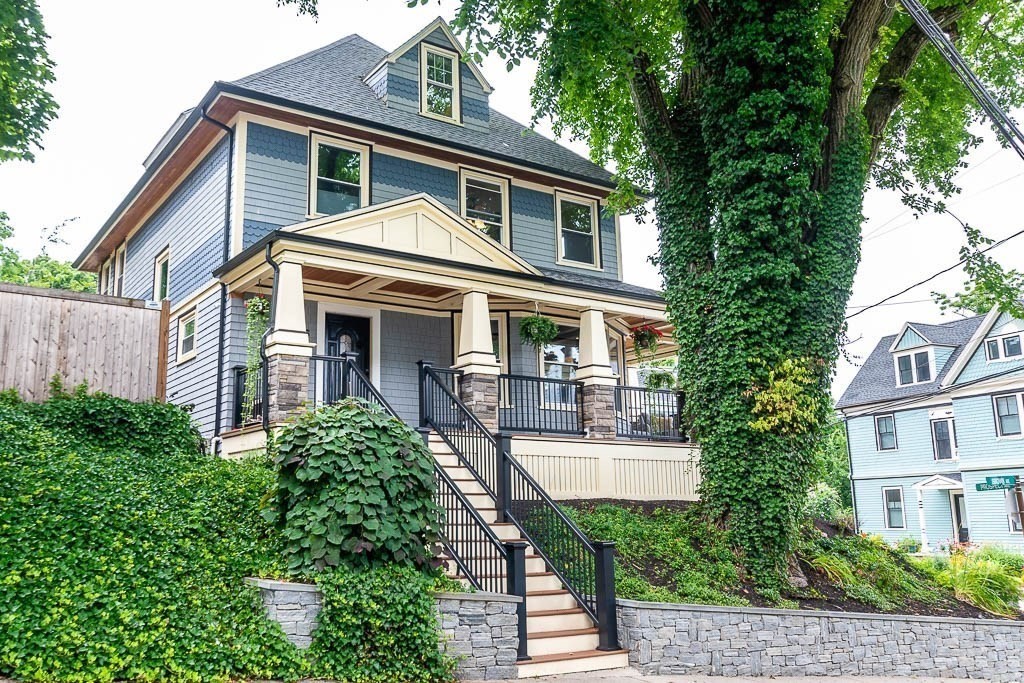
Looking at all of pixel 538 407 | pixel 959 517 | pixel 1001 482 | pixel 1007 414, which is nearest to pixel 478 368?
pixel 538 407

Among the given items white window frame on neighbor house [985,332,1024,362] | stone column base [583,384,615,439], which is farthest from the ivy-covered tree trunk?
white window frame on neighbor house [985,332,1024,362]

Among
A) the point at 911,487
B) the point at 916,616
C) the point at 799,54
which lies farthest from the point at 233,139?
the point at 911,487

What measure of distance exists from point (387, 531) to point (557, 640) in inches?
92.2

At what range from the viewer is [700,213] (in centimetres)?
1203

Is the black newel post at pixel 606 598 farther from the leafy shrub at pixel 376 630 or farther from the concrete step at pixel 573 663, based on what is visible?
the leafy shrub at pixel 376 630

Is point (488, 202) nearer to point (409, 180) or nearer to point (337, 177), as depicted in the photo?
point (409, 180)

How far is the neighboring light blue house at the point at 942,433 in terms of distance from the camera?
989 inches

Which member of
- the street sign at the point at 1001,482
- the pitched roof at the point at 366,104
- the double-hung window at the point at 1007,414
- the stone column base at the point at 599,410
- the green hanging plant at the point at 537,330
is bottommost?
the street sign at the point at 1001,482

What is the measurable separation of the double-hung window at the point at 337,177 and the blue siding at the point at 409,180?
244 millimetres

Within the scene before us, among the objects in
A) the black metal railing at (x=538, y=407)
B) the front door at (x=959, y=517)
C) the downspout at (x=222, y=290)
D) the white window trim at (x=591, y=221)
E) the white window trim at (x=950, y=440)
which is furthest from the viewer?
the white window trim at (x=950, y=440)

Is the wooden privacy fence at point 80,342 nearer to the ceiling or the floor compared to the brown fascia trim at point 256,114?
nearer to the floor

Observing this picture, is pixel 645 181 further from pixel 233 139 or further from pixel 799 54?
pixel 233 139

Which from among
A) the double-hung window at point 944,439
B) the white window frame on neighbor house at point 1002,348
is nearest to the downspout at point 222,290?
the white window frame on neighbor house at point 1002,348

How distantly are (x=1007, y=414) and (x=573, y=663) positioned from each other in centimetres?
2297
